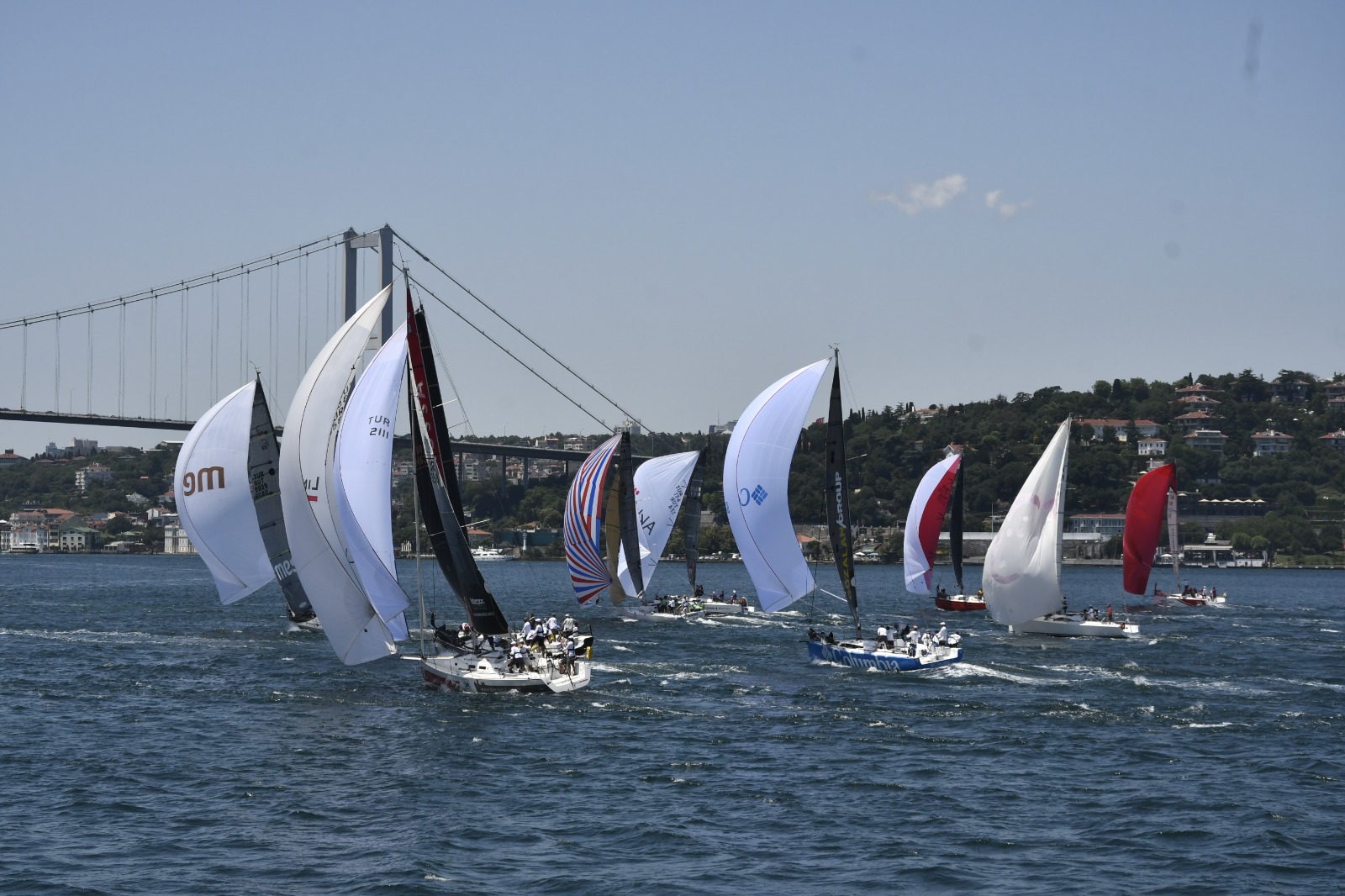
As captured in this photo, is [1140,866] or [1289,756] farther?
[1289,756]

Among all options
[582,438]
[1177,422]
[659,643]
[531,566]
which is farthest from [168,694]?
[582,438]

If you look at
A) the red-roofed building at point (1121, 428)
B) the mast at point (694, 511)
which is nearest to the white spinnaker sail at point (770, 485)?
the mast at point (694, 511)

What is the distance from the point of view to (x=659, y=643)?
28.8 meters

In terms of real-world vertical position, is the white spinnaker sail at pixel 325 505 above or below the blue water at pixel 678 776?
above

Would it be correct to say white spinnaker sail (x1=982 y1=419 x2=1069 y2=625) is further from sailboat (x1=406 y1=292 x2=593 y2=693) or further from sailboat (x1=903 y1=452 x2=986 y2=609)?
sailboat (x1=406 y1=292 x2=593 y2=693)

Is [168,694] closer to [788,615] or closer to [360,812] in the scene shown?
[360,812]

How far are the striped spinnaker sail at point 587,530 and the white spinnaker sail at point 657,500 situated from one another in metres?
2.10

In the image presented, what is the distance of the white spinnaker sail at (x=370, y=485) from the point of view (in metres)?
20.2

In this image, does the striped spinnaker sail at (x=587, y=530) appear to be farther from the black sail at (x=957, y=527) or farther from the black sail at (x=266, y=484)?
the black sail at (x=957, y=527)

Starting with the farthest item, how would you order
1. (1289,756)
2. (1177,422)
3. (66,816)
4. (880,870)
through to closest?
1. (1177,422)
2. (1289,756)
3. (66,816)
4. (880,870)

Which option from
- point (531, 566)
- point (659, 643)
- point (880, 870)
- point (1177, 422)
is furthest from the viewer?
point (1177, 422)

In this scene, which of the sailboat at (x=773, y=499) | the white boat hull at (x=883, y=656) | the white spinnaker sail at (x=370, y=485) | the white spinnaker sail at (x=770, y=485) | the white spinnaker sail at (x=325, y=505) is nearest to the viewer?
the white spinnaker sail at (x=325, y=505)

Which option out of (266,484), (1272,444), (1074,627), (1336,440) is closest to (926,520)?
(1074,627)

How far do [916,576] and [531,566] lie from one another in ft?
154
